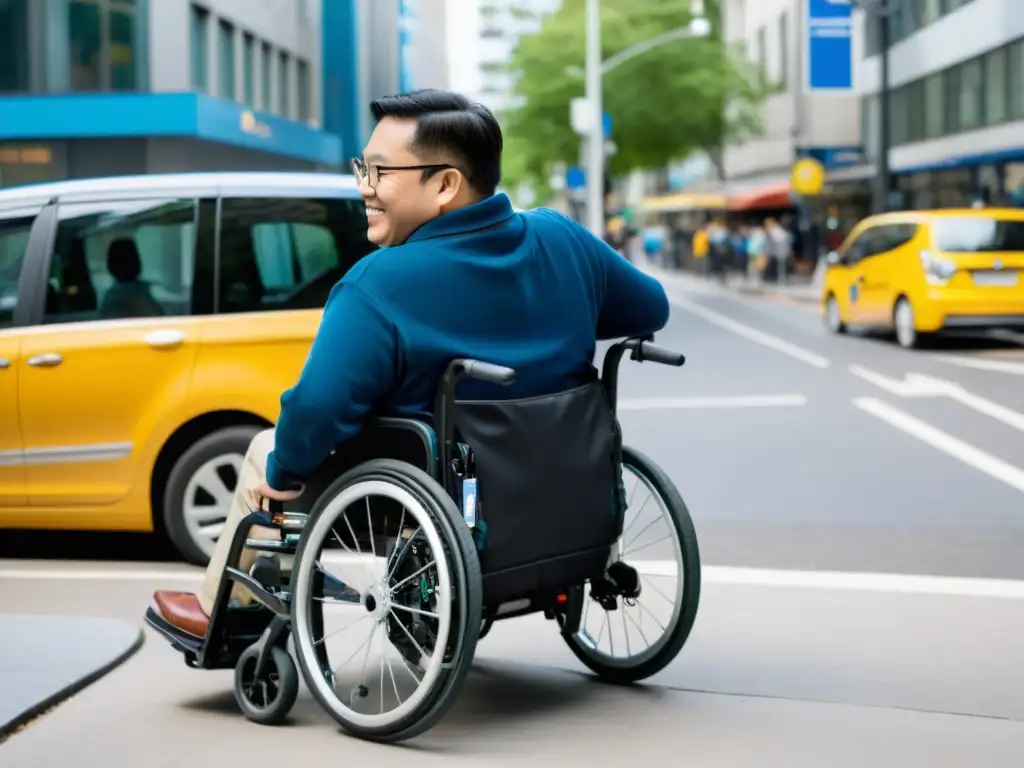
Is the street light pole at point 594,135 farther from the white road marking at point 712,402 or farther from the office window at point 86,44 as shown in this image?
the white road marking at point 712,402

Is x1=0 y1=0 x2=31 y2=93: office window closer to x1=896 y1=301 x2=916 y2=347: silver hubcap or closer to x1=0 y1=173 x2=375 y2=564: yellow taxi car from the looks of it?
x1=896 y1=301 x2=916 y2=347: silver hubcap

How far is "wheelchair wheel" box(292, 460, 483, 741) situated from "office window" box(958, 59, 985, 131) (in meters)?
40.4

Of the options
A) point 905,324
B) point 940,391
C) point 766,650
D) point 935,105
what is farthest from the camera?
point 935,105

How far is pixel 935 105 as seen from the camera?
157 ft

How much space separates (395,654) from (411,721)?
113 cm

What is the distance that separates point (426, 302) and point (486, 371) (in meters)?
0.27

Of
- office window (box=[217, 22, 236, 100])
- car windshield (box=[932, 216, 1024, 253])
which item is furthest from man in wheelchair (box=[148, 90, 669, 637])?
office window (box=[217, 22, 236, 100])

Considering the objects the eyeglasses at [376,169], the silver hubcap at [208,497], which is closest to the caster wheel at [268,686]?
the eyeglasses at [376,169]

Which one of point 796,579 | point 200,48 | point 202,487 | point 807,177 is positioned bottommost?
point 796,579

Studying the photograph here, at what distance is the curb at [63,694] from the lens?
4668 mm

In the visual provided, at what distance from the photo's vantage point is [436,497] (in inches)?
166

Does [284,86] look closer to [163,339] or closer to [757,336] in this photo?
[757,336]

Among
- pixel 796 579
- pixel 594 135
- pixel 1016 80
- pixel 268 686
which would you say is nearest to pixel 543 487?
pixel 268 686

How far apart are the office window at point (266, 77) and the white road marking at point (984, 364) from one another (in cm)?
2477
